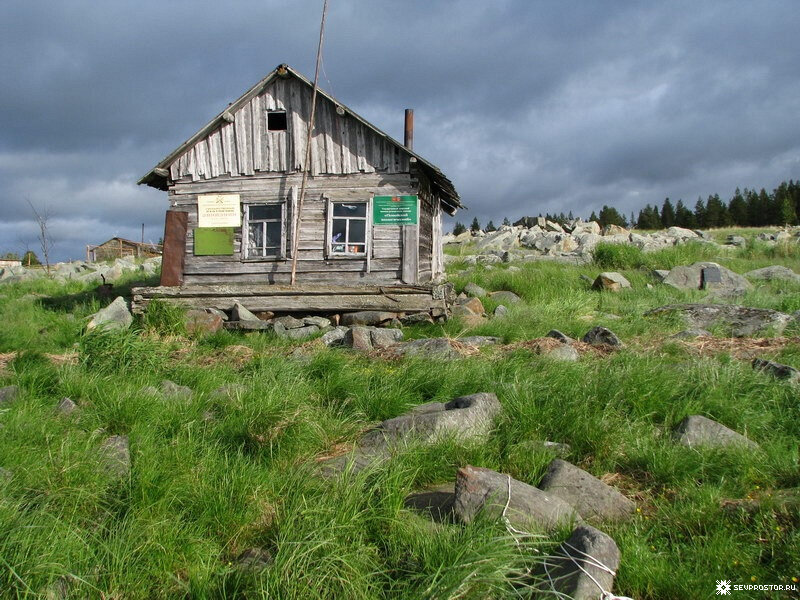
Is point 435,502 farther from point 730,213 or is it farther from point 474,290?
point 730,213

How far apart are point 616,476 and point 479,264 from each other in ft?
53.4

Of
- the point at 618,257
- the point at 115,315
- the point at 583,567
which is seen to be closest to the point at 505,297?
the point at 618,257

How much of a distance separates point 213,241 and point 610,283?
378 inches

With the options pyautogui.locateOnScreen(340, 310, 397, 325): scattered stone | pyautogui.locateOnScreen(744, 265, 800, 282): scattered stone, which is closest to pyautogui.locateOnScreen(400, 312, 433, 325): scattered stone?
pyautogui.locateOnScreen(340, 310, 397, 325): scattered stone

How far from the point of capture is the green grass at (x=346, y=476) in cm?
265

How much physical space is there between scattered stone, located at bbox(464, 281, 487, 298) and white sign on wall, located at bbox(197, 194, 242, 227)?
585cm

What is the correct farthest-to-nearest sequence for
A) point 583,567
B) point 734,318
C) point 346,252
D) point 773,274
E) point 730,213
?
1. point 730,213
2. point 773,274
3. point 346,252
4. point 734,318
5. point 583,567

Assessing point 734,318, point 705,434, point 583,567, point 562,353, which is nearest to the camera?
point 583,567

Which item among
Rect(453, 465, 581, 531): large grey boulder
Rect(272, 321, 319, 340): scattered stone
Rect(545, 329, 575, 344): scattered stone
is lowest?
Rect(453, 465, 581, 531): large grey boulder

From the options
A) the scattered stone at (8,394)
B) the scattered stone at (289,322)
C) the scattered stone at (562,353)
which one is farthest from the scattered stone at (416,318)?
the scattered stone at (8,394)

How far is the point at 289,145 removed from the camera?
12.1 metres

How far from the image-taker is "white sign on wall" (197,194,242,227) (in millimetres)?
12320

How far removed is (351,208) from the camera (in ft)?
40.0

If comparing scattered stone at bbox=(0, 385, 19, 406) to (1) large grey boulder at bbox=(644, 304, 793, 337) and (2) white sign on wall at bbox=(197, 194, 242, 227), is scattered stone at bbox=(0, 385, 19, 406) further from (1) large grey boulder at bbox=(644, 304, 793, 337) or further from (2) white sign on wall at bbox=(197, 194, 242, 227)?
(1) large grey boulder at bbox=(644, 304, 793, 337)
